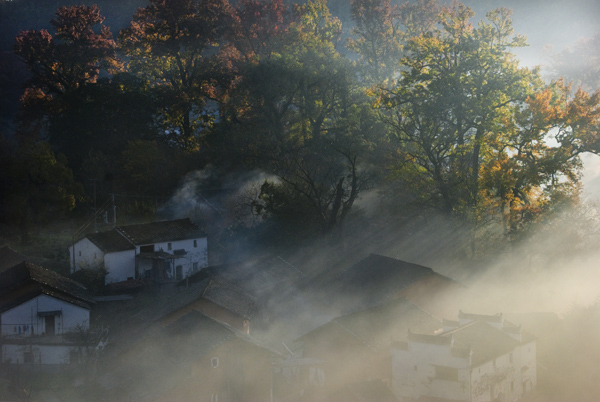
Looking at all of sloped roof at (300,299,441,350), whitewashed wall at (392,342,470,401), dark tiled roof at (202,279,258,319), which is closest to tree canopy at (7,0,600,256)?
sloped roof at (300,299,441,350)

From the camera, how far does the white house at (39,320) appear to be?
2691 centimetres

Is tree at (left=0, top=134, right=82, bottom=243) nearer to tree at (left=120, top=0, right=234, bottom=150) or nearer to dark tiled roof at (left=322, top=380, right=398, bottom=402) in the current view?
tree at (left=120, top=0, right=234, bottom=150)

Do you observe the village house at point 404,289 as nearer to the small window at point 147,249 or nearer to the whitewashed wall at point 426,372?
the whitewashed wall at point 426,372

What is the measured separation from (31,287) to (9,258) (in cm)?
790

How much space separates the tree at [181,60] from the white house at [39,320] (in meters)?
18.6

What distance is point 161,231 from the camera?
38.2m

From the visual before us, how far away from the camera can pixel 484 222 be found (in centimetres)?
3167

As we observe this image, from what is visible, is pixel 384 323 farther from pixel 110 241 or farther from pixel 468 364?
pixel 110 241

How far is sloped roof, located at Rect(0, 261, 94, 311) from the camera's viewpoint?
28198mm

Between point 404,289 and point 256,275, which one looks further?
point 256,275

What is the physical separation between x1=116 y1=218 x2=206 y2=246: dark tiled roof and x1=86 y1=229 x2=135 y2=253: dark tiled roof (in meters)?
0.34

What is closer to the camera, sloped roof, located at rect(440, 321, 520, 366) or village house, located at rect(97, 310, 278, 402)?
village house, located at rect(97, 310, 278, 402)

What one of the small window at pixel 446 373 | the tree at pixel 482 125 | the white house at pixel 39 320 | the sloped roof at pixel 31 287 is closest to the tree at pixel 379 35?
the tree at pixel 482 125

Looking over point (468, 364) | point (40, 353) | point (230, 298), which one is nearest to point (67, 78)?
point (40, 353)
